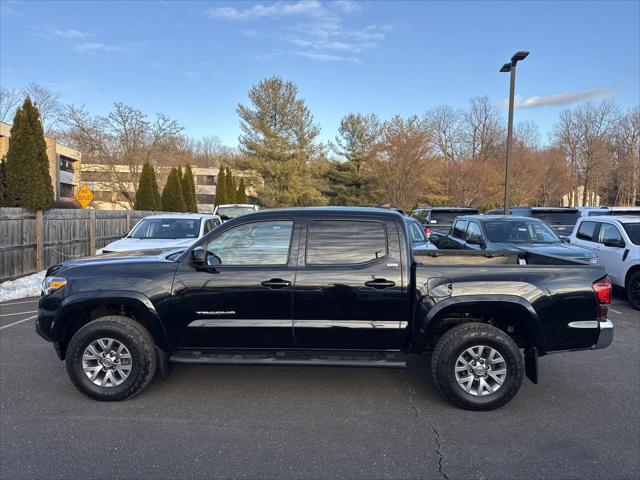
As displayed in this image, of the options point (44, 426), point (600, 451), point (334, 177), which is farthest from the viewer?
point (334, 177)

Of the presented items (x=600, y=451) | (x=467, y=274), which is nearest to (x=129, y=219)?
(x=467, y=274)

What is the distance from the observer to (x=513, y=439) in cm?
360

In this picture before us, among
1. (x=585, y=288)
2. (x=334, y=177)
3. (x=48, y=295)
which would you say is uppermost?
(x=334, y=177)

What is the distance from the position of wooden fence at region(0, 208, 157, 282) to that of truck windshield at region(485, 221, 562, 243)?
36.4 ft

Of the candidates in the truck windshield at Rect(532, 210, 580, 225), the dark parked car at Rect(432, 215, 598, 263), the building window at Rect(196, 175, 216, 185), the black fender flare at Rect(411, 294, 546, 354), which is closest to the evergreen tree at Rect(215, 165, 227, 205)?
the truck windshield at Rect(532, 210, 580, 225)

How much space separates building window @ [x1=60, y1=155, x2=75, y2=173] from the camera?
212 ft

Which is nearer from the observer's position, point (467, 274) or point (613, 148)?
point (467, 274)

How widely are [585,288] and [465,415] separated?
5.11ft

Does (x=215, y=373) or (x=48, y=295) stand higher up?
(x=48, y=295)

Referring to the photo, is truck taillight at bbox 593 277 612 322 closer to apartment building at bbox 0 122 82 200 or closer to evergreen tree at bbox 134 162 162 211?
evergreen tree at bbox 134 162 162 211

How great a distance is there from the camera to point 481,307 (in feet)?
13.4

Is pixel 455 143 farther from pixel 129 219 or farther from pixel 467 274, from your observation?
pixel 467 274

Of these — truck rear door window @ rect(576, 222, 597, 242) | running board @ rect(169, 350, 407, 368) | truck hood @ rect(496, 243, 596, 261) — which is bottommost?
running board @ rect(169, 350, 407, 368)

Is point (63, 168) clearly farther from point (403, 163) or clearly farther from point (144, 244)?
point (144, 244)
